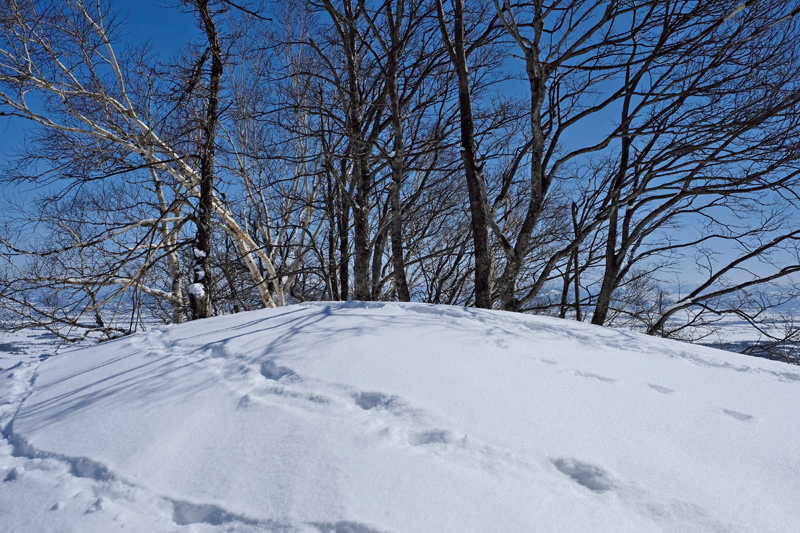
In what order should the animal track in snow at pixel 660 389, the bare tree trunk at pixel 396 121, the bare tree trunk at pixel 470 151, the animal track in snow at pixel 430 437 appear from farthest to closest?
the bare tree trunk at pixel 396 121, the bare tree trunk at pixel 470 151, the animal track in snow at pixel 660 389, the animal track in snow at pixel 430 437

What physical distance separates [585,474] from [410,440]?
2.04ft

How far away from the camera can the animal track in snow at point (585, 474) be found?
1.18 m

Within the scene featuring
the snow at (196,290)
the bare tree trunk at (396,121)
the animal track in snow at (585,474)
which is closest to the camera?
the animal track in snow at (585,474)

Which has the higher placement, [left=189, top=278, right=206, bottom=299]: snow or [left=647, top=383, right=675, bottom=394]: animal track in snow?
[left=189, top=278, right=206, bottom=299]: snow

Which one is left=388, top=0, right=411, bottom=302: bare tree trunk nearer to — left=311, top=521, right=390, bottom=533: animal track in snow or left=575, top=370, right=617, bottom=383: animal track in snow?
left=575, top=370, right=617, bottom=383: animal track in snow

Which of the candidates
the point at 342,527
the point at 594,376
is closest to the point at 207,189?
the point at 342,527

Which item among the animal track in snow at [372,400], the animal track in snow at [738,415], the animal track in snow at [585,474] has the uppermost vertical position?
the animal track in snow at [738,415]

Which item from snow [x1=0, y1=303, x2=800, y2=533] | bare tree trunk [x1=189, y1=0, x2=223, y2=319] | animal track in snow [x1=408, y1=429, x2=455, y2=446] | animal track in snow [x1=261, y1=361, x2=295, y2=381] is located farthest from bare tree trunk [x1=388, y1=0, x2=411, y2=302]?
animal track in snow [x1=408, y1=429, x2=455, y2=446]

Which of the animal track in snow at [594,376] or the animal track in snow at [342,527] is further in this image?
the animal track in snow at [594,376]

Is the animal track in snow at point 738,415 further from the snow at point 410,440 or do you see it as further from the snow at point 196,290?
the snow at point 196,290

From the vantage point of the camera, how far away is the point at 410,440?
4.67ft

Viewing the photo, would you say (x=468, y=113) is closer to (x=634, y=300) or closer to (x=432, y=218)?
(x=432, y=218)

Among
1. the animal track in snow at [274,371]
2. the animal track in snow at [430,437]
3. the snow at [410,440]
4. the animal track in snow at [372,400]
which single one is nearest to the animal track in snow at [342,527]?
the snow at [410,440]

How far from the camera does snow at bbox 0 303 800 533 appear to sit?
1.10 metres
